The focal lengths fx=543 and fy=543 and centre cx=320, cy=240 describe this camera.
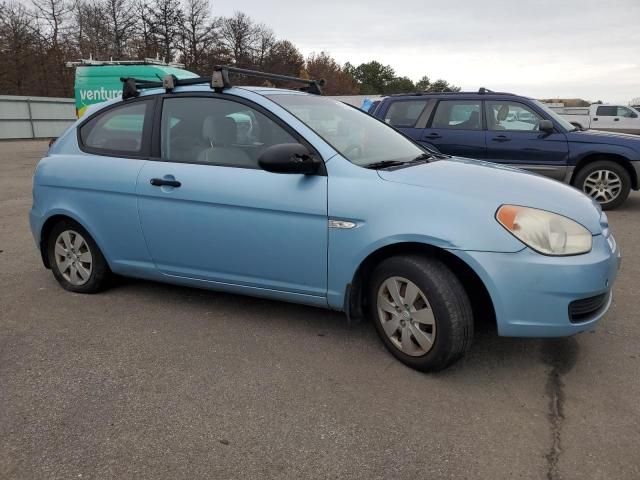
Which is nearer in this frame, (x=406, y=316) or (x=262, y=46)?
(x=406, y=316)

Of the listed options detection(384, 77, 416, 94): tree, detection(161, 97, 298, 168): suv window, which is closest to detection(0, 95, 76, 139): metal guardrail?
detection(161, 97, 298, 168): suv window

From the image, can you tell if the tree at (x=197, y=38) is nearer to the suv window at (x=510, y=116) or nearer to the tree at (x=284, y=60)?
the tree at (x=284, y=60)

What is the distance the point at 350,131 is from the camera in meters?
3.78

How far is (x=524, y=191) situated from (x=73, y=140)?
11.3ft

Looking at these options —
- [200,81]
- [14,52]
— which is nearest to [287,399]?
[200,81]

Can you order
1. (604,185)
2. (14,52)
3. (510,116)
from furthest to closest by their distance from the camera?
(14,52)
(510,116)
(604,185)

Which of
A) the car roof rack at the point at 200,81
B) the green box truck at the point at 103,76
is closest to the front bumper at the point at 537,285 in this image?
the car roof rack at the point at 200,81

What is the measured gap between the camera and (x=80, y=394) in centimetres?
293

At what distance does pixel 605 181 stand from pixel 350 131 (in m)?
5.83

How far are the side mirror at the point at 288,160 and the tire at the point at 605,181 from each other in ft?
19.7

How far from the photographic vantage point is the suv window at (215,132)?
3.58 meters

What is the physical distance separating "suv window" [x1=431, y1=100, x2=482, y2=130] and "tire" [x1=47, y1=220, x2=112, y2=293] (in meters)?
5.84

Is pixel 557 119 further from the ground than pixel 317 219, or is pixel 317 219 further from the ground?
pixel 557 119

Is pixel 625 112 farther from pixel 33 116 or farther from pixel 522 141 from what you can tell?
pixel 33 116
